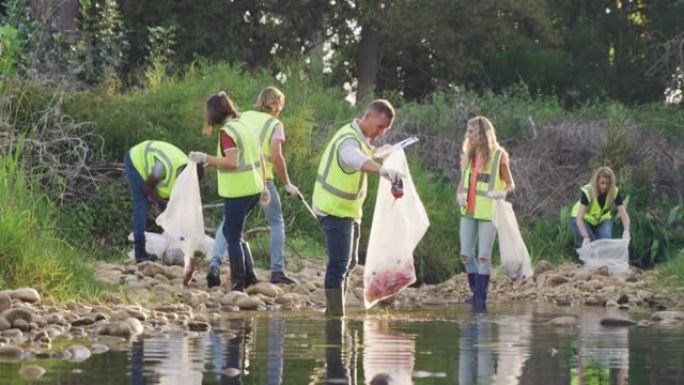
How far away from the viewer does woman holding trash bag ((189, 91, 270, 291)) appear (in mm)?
15977

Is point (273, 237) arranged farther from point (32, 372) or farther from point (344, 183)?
point (32, 372)

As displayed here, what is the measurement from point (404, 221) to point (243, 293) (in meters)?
2.27

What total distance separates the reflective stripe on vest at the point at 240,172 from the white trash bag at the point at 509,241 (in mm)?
2822

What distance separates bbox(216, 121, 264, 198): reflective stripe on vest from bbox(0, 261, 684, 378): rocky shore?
0.98 metres

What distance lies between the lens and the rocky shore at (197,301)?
11.4m

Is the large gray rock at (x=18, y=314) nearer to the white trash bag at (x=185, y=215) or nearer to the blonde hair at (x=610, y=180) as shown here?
the white trash bag at (x=185, y=215)

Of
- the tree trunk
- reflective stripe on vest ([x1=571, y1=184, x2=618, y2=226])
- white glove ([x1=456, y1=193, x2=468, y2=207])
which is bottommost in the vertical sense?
white glove ([x1=456, y1=193, x2=468, y2=207])

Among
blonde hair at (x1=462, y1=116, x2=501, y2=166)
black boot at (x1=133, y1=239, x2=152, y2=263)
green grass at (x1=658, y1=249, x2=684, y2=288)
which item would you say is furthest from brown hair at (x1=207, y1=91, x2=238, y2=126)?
green grass at (x1=658, y1=249, x2=684, y2=288)

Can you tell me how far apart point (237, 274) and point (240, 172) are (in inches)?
44.8

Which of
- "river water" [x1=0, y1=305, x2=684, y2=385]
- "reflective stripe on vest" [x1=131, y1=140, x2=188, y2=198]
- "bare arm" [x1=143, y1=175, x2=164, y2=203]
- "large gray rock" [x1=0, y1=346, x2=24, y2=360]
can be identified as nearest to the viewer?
"river water" [x1=0, y1=305, x2=684, y2=385]

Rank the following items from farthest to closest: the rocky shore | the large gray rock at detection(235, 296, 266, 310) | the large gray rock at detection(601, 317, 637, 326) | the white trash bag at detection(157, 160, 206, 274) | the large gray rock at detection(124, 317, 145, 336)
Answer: the white trash bag at detection(157, 160, 206, 274) → the large gray rock at detection(235, 296, 266, 310) → the large gray rock at detection(601, 317, 637, 326) → the large gray rock at detection(124, 317, 145, 336) → the rocky shore

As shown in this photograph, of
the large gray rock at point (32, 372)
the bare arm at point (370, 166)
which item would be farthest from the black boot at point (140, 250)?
the large gray rock at point (32, 372)

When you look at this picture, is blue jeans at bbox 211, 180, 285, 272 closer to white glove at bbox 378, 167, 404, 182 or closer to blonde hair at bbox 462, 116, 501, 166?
blonde hair at bbox 462, 116, 501, 166

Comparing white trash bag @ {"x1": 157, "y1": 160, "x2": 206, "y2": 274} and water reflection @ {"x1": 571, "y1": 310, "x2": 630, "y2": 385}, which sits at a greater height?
white trash bag @ {"x1": 157, "y1": 160, "x2": 206, "y2": 274}
